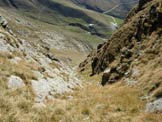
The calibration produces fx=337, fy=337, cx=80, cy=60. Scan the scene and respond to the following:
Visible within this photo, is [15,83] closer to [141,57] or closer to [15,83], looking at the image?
[15,83]

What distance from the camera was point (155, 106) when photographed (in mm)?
17438

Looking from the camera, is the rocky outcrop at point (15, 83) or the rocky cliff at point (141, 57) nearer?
the rocky outcrop at point (15, 83)

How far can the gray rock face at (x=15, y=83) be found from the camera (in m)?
19.0

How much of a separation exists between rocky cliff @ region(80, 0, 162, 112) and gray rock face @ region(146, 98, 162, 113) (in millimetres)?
86

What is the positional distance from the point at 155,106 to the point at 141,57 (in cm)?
1718

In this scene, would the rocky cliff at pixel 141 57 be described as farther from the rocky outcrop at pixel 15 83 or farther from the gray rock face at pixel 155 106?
the rocky outcrop at pixel 15 83

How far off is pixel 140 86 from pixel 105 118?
849cm

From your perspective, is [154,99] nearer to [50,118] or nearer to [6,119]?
[50,118]

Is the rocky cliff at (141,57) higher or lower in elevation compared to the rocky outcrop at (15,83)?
higher

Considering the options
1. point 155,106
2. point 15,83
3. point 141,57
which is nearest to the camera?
point 155,106

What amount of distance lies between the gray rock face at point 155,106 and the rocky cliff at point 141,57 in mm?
86

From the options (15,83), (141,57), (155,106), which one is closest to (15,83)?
(15,83)

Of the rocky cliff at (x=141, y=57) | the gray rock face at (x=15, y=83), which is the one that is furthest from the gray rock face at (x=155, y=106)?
the gray rock face at (x=15, y=83)

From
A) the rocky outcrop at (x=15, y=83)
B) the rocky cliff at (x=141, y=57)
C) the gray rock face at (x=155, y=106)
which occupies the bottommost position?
the gray rock face at (x=155, y=106)
